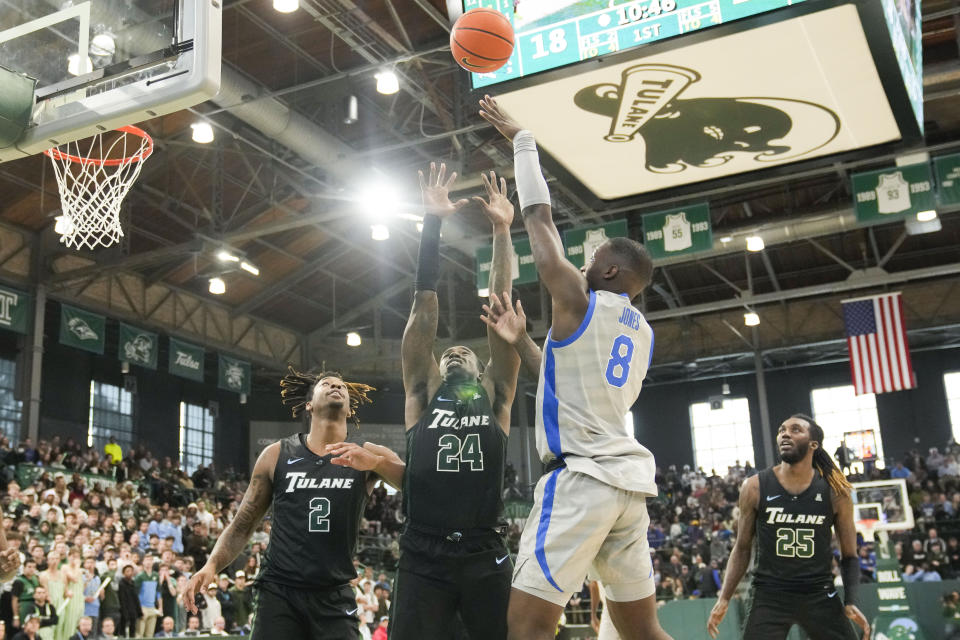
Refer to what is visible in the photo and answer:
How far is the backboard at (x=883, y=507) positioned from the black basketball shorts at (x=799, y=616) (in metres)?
8.31

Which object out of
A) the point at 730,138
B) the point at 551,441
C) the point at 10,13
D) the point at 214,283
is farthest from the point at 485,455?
the point at 214,283

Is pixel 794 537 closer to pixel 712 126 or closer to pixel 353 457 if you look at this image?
pixel 353 457

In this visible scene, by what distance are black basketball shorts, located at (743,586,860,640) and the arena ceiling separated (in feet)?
18.3

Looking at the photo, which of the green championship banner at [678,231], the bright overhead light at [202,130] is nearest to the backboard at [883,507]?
the green championship banner at [678,231]

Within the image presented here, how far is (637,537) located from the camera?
13.5ft

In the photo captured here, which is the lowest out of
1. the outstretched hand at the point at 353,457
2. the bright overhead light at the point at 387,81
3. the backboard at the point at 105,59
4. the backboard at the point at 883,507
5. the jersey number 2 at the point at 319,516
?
the jersey number 2 at the point at 319,516

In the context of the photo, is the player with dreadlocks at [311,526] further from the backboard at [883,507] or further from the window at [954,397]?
the window at [954,397]

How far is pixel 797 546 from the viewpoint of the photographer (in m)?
6.39

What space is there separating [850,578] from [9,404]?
22097 mm

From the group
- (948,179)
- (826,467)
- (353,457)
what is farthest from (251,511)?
(948,179)

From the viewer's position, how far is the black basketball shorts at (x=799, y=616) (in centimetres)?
619

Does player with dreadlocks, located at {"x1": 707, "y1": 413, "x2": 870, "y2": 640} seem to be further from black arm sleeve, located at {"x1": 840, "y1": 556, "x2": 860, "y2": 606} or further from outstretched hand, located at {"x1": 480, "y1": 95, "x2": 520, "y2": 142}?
outstretched hand, located at {"x1": 480, "y1": 95, "x2": 520, "y2": 142}

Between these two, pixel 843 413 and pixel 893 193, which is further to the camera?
pixel 843 413

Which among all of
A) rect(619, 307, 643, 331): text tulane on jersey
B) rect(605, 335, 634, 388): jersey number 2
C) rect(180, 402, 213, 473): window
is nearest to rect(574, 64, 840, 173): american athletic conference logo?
rect(619, 307, 643, 331): text tulane on jersey
